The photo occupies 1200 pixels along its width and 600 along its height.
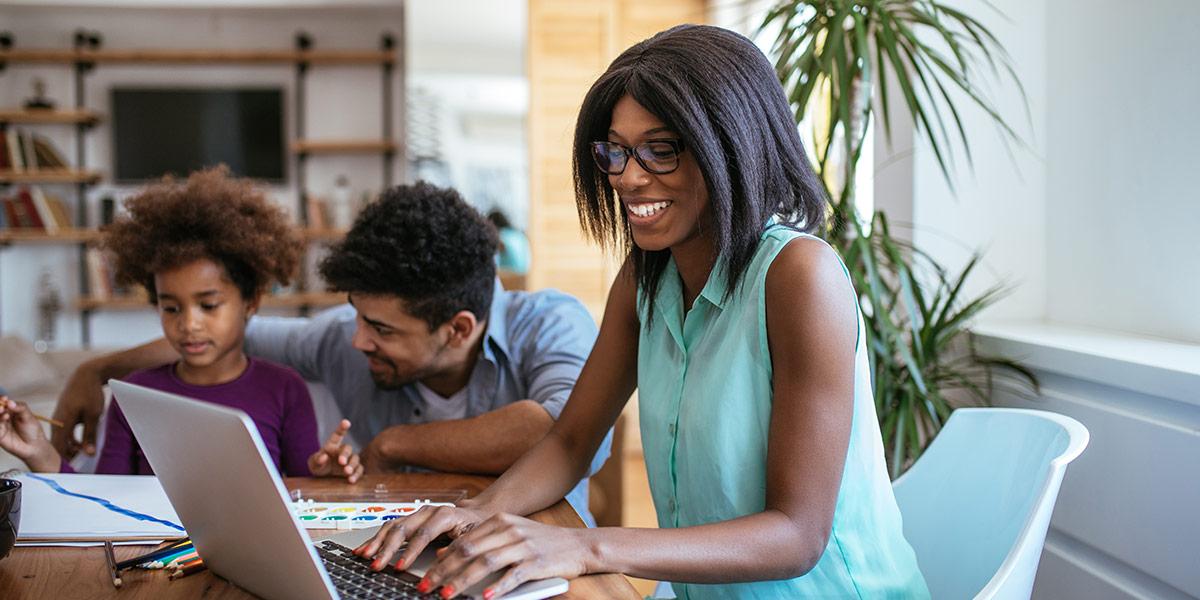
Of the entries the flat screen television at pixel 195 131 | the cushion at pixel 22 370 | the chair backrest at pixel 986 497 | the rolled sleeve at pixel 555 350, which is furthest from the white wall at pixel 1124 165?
the flat screen television at pixel 195 131

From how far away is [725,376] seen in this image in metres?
1.17

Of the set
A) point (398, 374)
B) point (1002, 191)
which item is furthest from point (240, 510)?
point (1002, 191)

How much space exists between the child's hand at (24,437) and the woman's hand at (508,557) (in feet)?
2.77

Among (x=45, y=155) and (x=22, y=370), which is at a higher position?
(x=45, y=155)

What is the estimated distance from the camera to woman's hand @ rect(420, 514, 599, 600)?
92 cm

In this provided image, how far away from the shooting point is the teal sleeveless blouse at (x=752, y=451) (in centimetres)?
116

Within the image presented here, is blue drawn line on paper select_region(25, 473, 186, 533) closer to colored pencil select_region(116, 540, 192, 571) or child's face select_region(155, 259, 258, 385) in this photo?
colored pencil select_region(116, 540, 192, 571)

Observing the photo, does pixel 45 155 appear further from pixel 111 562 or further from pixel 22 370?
pixel 111 562

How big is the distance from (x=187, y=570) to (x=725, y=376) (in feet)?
1.99

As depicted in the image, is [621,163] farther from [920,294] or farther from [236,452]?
[920,294]

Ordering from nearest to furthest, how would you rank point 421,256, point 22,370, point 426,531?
1. point 426,531
2. point 421,256
3. point 22,370

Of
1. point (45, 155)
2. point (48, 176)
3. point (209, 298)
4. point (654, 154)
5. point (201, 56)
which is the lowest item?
point (209, 298)

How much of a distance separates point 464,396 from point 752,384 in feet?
2.77

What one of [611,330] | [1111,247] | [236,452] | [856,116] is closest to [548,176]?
[856,116]
